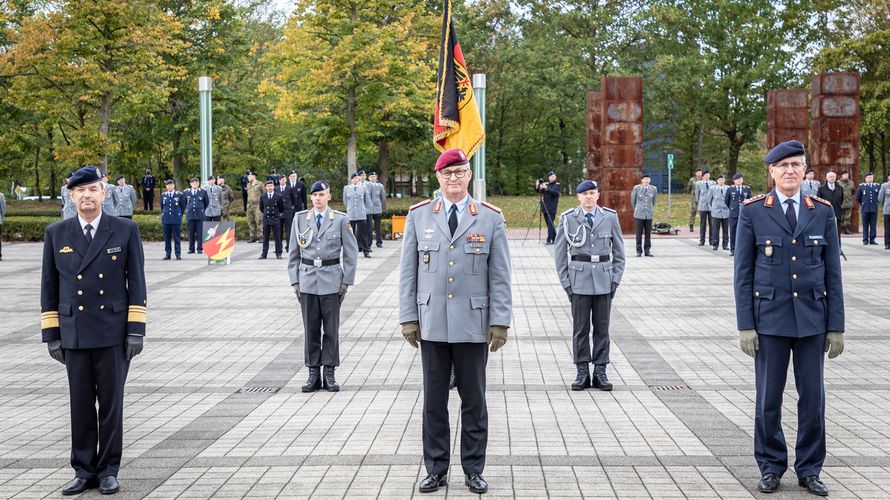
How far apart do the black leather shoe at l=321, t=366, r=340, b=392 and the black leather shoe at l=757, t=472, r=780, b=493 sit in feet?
14.0

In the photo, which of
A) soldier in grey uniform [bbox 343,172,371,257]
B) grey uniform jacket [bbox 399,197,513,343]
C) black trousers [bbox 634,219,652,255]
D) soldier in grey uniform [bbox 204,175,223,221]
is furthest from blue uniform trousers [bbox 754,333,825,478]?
soldier in grey uniform [bbox 204,175,223,221]

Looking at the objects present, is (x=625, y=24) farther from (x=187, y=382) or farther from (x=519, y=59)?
(x=187, y=382)

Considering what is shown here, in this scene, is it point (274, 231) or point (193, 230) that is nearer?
point (274, 231)

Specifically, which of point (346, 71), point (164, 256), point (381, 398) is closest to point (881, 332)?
point (381, 398)

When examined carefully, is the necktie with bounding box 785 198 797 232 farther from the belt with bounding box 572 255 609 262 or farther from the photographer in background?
the photographer in background

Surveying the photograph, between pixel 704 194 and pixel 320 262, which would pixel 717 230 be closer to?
pixel 704 194

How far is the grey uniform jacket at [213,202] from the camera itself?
996 inches

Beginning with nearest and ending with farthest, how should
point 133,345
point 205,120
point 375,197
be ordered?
point 133,345
point 375,197
point 205,120

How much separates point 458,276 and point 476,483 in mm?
1217

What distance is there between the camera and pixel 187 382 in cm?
936

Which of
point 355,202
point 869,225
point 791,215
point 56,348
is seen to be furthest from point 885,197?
point 56,348

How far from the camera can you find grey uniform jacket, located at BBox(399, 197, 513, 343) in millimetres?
5898

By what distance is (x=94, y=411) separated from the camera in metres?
6.01

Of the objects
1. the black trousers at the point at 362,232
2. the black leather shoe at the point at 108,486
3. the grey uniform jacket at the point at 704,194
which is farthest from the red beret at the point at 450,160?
the grey uniform jacket at the point at 704,194
